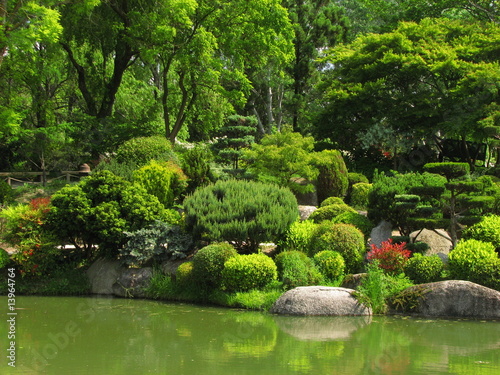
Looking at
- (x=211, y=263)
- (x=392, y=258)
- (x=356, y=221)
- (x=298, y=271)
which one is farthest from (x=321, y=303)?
(x=356, y=221)

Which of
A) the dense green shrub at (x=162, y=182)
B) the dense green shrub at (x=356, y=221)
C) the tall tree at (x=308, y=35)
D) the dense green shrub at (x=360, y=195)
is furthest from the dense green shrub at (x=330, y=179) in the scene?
the tall tree at (x=308, y=35)

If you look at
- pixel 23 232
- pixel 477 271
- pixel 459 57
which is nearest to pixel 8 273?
pixel 23 232

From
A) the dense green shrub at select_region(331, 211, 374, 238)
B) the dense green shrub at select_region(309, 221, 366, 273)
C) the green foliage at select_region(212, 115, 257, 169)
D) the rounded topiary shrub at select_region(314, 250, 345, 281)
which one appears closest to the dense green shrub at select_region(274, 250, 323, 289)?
the rounded topiary shrub at select_region(314, 250, 345, 281)

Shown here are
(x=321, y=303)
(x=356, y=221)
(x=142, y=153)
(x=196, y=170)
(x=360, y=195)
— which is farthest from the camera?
(x=142, y=153)

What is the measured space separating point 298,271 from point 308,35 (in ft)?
62.4

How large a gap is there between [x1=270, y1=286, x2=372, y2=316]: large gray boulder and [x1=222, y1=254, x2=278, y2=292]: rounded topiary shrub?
0.93 metres

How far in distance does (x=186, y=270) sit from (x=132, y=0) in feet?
46.0

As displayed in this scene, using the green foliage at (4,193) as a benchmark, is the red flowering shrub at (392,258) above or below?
below

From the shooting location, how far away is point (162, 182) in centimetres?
1564

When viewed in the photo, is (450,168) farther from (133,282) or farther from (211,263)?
(133,282)

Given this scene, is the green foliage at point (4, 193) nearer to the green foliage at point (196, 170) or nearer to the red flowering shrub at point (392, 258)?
the green foliage at point (196, 170)

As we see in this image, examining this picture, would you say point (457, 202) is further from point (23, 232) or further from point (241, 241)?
point (23, 232)

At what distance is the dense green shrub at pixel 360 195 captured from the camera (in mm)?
Answer: 16672

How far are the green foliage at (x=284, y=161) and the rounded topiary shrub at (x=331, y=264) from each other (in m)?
4.62
